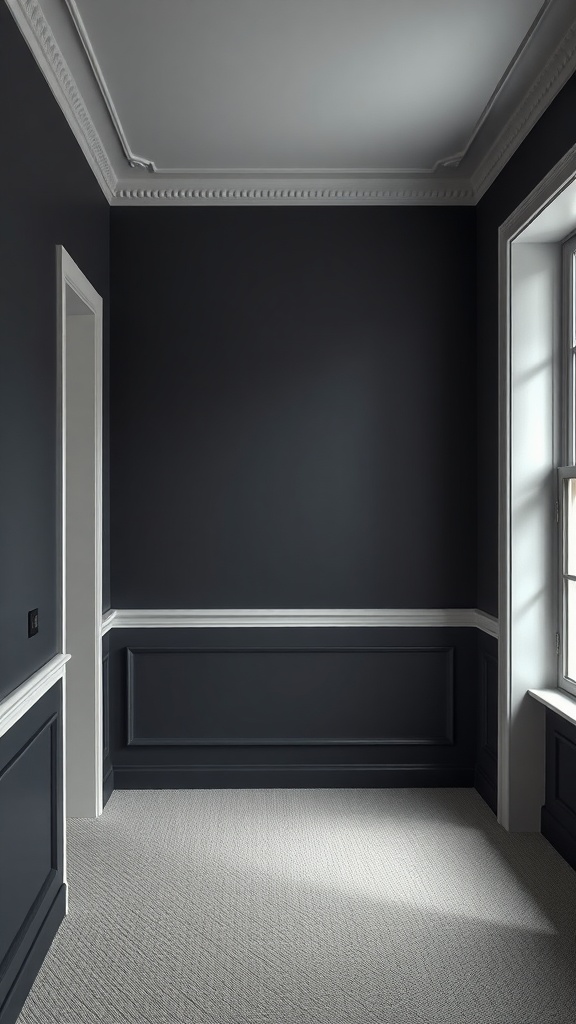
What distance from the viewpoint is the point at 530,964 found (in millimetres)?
2393

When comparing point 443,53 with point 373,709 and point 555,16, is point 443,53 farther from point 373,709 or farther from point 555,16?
point 373,709

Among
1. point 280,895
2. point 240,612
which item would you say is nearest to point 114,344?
point 240,612

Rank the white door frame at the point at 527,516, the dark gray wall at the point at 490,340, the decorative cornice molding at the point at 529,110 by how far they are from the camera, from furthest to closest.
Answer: the white door frame at the point at 527,516 < the dark gray wall at the point at 490,340 < the decorative cornice molding at the point at 529,110

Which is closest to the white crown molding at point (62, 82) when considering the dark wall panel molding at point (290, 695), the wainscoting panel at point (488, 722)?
the dark wall panel molding at point (290, 695)

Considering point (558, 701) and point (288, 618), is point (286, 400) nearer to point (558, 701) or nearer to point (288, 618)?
point (288, 618)

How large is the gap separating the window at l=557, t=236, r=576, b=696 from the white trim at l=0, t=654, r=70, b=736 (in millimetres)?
2099

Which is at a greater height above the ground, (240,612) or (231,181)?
(231,181)

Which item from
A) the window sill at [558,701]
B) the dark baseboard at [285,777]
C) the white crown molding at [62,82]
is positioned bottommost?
the dark baseboard at [285,777]

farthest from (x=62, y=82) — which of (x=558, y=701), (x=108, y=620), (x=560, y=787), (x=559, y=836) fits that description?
(x=559, y=836)

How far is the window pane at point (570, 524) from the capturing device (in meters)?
3.26

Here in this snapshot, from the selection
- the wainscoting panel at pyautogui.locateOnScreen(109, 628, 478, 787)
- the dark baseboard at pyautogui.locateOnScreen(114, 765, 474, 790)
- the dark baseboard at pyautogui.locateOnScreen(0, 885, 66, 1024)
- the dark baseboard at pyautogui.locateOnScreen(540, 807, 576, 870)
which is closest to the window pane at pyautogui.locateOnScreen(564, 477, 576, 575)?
the wainscoting panel at pyautogui.locateOnScreen(109, 628, 478, 787)

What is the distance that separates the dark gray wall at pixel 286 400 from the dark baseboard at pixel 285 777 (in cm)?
85

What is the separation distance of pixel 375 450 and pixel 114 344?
4.81 feet

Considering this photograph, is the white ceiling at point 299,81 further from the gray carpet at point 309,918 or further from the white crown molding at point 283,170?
the gray carpet at point 309,918
